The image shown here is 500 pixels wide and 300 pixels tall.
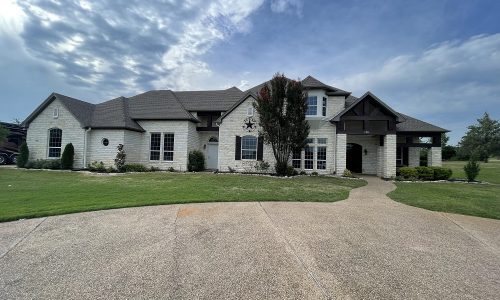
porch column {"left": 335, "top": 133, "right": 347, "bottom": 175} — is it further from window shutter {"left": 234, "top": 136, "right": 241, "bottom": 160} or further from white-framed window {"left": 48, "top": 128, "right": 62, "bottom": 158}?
white-framed window {"left": 48, "top": 128, "right": 62, "bottom": 158}

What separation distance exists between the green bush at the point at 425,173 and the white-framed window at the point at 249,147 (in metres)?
11.5

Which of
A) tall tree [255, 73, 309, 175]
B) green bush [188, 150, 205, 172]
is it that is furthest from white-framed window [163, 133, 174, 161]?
tall tree [255, 73, 309, 175]

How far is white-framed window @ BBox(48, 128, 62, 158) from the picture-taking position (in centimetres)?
2075

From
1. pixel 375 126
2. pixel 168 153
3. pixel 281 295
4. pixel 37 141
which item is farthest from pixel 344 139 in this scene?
pixel 37 141

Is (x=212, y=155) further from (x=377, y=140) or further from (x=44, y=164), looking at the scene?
(x=377, y=140)

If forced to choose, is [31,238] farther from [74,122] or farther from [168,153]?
[74,122]

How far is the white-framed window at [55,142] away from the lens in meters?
20.8

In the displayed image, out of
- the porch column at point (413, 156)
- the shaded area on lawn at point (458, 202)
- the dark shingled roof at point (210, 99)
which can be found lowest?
the shaded area on lawn at point (458, 202)

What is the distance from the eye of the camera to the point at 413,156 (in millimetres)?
Answer: 20281

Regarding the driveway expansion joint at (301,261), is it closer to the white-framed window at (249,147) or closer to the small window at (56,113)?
the white-framed window at (249,147)

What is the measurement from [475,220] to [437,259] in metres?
4.08

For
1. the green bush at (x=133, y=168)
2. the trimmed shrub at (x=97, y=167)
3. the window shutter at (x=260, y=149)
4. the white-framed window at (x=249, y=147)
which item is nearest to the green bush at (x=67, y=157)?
the trimmed shrub at (x=97, y=167)

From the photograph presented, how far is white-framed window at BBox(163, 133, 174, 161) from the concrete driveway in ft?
45.4

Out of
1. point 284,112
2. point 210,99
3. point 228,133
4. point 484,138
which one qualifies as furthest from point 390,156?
point 484,138
